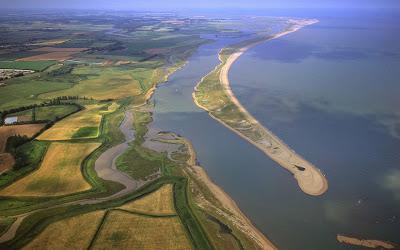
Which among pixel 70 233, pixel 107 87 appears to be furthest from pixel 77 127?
pixel 70 233

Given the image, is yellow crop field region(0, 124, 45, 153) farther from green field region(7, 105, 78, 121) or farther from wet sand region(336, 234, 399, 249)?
wet sand region(336, 234, 399, 249)

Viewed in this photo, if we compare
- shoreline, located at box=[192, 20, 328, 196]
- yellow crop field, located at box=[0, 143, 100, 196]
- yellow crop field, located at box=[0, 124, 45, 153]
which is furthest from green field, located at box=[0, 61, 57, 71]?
yellow crop field, located at box=[0, 143, 100, 196]

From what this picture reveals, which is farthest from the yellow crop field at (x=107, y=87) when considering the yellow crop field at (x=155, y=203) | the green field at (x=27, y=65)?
the yellow crop field at (x=155, y=203)

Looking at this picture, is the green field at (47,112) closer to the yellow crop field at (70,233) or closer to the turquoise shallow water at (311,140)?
the turquoise shallow water at (311,140)

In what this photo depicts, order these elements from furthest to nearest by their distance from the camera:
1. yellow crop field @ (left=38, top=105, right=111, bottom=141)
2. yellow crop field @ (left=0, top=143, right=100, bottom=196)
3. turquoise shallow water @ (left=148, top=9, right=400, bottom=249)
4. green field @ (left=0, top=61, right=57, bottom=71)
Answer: green field @ (left=0, top=61, right=57, bottom=71) < yellow crop field @ (left=38, top=105, right=111, bottom=141) < yellow crop field @ (left=0, top=143, right=100, bottom=196) < turquoise shallow water @ (left=148, top=9, right=400, bottom=249)

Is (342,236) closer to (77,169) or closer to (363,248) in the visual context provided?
(363,248)

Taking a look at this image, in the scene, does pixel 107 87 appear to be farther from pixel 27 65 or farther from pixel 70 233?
pixel 70 233
